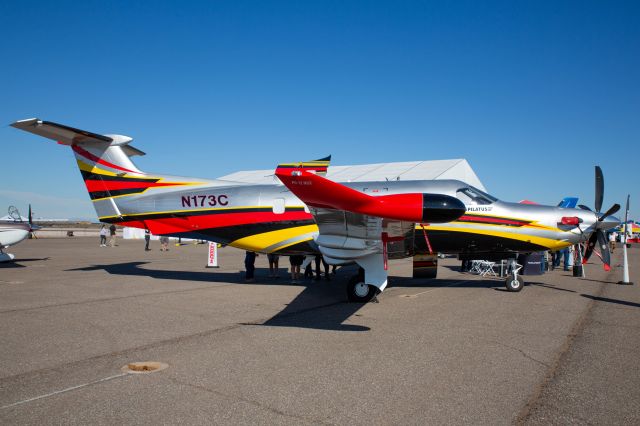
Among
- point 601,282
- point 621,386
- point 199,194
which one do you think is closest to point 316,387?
point 621,386

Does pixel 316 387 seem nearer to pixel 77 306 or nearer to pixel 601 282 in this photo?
pixel 77 306

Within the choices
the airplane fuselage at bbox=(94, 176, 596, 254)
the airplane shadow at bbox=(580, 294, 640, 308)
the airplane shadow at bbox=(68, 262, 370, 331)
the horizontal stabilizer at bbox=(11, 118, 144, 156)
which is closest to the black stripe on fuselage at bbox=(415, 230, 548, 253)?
the airplane fuselage at bbox=(94, 176, 596, 254)

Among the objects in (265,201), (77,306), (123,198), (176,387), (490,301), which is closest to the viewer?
(176,387)

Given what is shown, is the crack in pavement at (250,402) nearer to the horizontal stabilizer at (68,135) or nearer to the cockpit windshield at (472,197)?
the cockpit windshield at (472,197)

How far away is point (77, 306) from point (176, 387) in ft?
21.1

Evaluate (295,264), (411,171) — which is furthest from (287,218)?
(411,171)

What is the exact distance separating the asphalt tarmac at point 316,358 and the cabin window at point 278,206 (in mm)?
2609

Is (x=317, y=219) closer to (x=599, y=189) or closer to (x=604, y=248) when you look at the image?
(x=604, y=248)

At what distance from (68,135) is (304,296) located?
954 cm

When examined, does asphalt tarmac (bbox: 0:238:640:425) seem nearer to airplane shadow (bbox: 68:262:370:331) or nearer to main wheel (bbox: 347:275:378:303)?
airplane shadow (bbox: 68:262:370:331)

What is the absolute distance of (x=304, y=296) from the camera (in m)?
12.3

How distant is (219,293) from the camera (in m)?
12.6

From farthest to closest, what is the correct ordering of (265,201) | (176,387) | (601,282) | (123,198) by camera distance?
(601,282) → (123,198) → (265,201) → (176,387)

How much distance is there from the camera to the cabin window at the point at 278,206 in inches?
521
